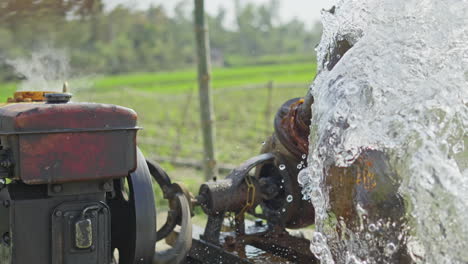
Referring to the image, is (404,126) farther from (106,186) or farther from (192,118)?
(192,118)

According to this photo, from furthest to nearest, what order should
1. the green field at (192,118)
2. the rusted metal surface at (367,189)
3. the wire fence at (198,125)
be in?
1. the wire fence at (198,125)
2. the green field at (192,118)
3. the rusted metal surface at (367,189)

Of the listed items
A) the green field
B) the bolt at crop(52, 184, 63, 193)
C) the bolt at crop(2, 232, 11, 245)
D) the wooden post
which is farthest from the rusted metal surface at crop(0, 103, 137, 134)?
the wooden post

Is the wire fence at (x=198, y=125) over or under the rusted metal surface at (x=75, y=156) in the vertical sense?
under

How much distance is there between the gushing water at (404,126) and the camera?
216cm

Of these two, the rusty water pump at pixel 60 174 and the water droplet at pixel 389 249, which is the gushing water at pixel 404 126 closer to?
the water droplet at pixel 389 249

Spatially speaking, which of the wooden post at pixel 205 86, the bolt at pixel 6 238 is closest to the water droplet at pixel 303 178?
the bolt at pixel 6 238

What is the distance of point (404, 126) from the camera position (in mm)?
2238

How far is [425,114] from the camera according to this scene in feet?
7.34

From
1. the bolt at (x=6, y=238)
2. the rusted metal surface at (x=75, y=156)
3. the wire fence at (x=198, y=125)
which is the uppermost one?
the rusted metal surface at (x=75, y=156)

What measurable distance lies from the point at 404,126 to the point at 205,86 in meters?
3.19

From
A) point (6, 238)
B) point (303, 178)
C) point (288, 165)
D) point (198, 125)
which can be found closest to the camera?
point (6, 238)

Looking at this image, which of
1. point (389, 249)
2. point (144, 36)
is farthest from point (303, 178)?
point (144, 36)

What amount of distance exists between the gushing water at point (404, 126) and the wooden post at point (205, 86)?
8.94 feet

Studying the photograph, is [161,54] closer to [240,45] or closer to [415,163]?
[240,45]
